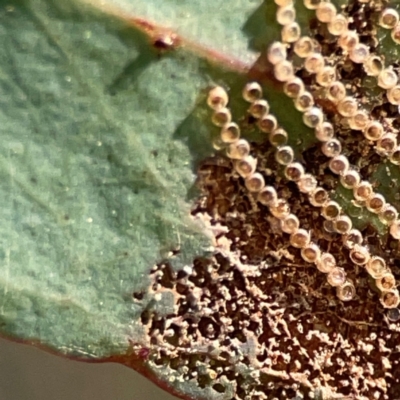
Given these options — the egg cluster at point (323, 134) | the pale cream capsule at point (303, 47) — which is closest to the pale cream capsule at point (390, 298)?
the egg cluster at point (323, 134)

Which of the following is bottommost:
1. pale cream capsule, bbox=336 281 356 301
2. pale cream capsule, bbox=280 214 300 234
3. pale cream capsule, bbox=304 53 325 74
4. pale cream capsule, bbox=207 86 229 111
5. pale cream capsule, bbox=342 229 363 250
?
pale cream capsule, bbox=336 281 356 301

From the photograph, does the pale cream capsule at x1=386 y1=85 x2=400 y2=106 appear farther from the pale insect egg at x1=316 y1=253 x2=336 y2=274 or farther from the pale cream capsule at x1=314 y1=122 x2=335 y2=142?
the pale insect egg at x1=316 y1=253 x2=336 y2=274

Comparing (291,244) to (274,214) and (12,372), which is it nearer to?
(274,214)

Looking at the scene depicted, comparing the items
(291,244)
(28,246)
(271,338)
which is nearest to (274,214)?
(291,244)

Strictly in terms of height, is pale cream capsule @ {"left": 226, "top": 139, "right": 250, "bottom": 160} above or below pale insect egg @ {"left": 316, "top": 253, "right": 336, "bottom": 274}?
above

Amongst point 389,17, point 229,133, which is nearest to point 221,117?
point 229,133

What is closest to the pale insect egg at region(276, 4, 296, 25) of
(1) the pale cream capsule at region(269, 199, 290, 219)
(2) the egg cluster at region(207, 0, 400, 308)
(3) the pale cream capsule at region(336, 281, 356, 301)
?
(2) the egg cluster at region(207, 0, 400, 308)
